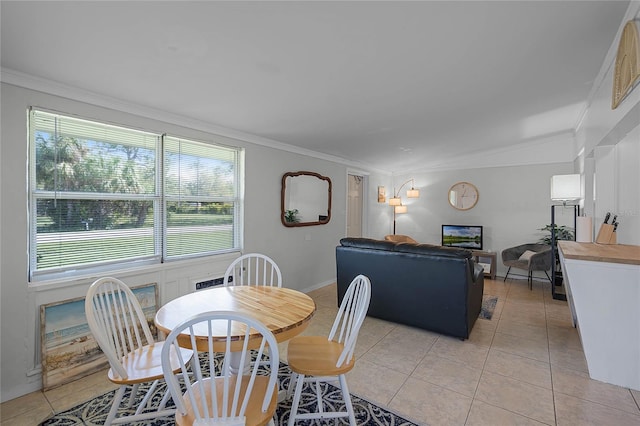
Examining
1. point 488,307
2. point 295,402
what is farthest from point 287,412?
point 488,307

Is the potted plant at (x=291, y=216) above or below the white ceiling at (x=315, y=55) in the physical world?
below

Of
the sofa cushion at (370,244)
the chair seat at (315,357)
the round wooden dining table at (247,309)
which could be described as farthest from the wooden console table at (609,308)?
the round wooden dining table at (247,309)

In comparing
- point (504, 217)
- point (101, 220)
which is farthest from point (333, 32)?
point (504, 217)

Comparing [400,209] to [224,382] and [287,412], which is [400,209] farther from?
[224,382]

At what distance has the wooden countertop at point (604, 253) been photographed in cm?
196

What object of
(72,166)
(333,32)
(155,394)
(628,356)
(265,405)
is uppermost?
(333,32)

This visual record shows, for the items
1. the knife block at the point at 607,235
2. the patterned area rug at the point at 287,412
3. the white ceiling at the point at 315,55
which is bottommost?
the patterned area rug at the point at 287,412

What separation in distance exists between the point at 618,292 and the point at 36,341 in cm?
427

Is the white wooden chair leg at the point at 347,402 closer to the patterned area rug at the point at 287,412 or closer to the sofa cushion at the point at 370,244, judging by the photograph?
the patterned area rug at the point at 287,412

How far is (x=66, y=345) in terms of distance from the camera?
2225 mm

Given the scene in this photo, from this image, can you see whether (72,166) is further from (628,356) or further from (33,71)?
(628,356)

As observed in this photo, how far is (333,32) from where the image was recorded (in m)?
1.75

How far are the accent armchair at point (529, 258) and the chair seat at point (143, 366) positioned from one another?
5.03m

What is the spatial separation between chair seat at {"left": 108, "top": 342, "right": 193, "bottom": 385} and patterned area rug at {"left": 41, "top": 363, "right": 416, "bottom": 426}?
435 millimetres
